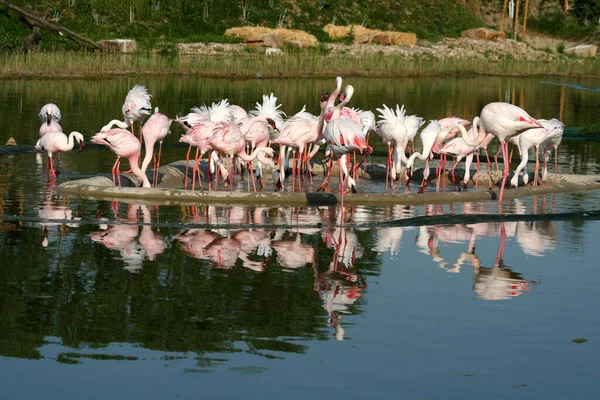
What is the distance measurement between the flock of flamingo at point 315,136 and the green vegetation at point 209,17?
3084 centimetres

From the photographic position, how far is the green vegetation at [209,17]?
183 feet

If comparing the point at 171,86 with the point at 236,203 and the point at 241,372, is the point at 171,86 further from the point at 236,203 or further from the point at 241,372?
the point at 241,372

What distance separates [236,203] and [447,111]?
1933cm

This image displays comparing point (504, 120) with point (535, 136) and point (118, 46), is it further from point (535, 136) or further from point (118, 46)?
point (118, 46)

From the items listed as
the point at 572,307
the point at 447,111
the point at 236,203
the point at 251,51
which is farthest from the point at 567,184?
the point at 251,51

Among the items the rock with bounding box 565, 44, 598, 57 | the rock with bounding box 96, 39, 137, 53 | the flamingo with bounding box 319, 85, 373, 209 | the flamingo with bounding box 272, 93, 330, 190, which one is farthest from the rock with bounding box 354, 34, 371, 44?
the flamingo with bounding box 319, 85, 373, 209

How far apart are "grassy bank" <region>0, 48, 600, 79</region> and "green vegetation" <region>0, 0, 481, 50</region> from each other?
4.93m

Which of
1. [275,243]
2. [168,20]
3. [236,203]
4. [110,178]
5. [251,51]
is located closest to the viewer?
[275,243]

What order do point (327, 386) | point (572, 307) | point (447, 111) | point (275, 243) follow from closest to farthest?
point (327, 386), point (572, 307), point (275, 243), point (447, 111)

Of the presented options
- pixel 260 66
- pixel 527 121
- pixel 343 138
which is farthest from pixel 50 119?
pixel 260 66

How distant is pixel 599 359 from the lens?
6973mm

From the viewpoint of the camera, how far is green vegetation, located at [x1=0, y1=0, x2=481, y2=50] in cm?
5584

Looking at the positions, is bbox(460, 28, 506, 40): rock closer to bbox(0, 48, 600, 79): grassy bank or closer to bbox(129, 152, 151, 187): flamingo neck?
bbox(0, 48, 600, 79): grassy bank

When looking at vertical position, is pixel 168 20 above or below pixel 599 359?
above
